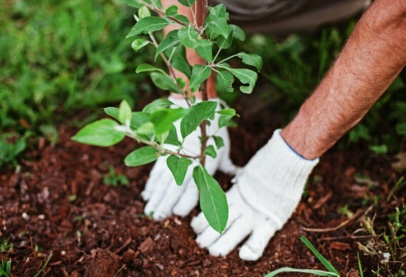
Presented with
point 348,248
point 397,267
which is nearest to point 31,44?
point 348,248

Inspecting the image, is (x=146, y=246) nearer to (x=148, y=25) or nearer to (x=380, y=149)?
(x=148, y=25)

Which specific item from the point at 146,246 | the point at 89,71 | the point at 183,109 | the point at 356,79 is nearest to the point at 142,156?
the point at 183,109

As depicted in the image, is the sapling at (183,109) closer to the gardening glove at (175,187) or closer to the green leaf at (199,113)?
the green leaf at (199,113)

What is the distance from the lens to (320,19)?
218 centimetres

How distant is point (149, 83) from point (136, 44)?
96 centimetres

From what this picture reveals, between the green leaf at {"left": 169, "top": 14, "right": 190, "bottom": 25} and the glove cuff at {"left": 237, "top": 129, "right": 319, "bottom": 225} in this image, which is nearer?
the green leaf at {"left": 169, "top": 14, "right": 190, "bottom": 25}

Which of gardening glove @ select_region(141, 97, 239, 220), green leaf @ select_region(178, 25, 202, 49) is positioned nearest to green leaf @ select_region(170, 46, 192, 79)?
gardening glove @ select_region(141, 97, 239, 220)

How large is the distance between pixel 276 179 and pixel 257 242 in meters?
0.21

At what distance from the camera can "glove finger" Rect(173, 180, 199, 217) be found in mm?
1661

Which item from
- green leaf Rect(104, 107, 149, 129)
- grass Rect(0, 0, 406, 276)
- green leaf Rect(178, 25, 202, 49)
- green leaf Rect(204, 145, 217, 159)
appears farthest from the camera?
grass Rect(0, 0, 406, 276)

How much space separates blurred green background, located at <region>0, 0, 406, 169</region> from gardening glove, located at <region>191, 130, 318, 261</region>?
43 centimetres

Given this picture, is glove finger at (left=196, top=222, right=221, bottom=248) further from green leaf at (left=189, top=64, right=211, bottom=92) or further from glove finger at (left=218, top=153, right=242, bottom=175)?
green leaf at (left=189, top=64, right=211, bottom=92)

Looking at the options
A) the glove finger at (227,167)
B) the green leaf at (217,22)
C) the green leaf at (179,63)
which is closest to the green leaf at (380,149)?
the glove finger at (227,167)

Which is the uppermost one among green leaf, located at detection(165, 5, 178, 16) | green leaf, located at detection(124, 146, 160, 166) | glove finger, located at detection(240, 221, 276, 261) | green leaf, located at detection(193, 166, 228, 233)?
green leaf, located at detection(165, 5, 178, 16)
